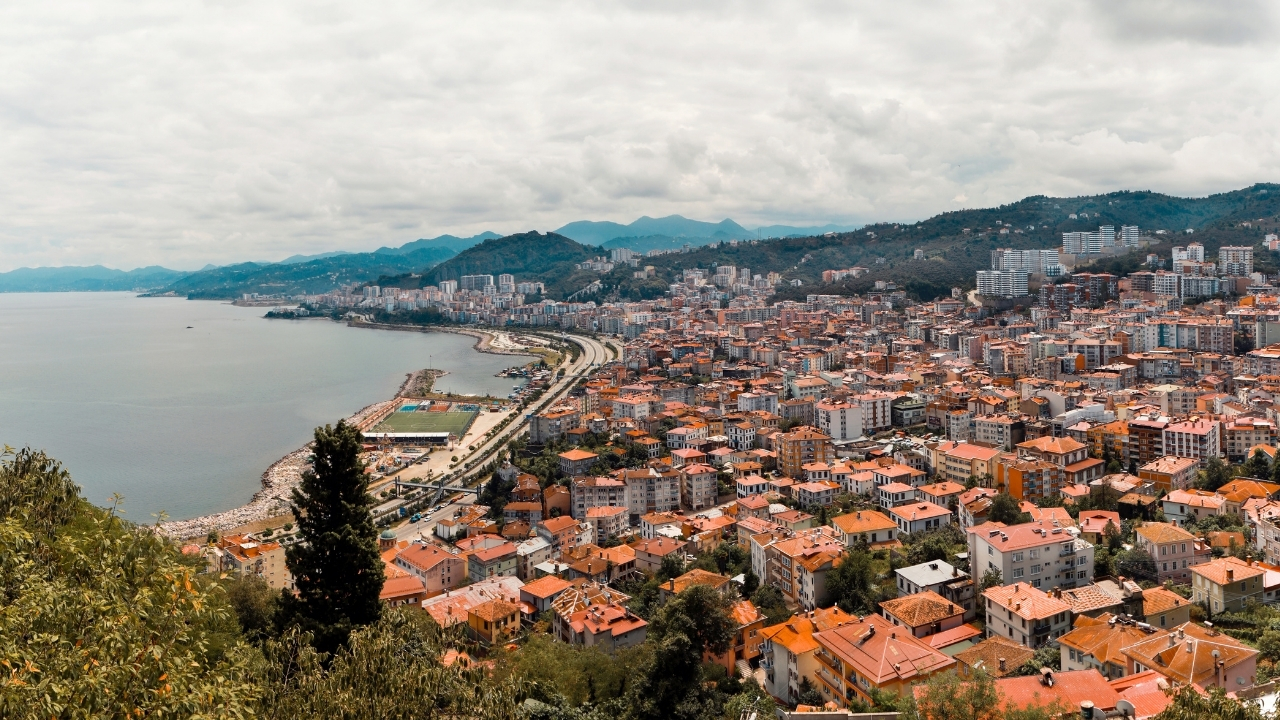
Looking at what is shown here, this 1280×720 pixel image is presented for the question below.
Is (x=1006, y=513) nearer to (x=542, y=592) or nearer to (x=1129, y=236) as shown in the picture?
(x=542, y=592)

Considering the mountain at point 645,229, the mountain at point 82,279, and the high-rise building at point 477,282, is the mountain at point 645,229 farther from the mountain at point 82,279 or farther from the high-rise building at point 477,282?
the high-rise building at point 477,282

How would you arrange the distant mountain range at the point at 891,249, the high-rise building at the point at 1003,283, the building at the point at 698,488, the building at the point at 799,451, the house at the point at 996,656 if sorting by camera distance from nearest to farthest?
the house at the point at 996,656, the building at the point at 698,488, the building at the point at 799,451, the high-rise building at the point at 1003,283, the distant mountain range at the point at 891,249

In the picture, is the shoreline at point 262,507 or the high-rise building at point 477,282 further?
the high-rise building at point 477,282

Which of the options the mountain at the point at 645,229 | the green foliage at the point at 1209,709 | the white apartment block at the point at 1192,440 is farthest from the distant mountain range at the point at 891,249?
the mountain at the point at 645,229

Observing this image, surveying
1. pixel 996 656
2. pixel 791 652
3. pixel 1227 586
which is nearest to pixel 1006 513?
pixel 1227 586

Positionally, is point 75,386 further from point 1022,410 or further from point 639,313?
Result: point 1022,410
